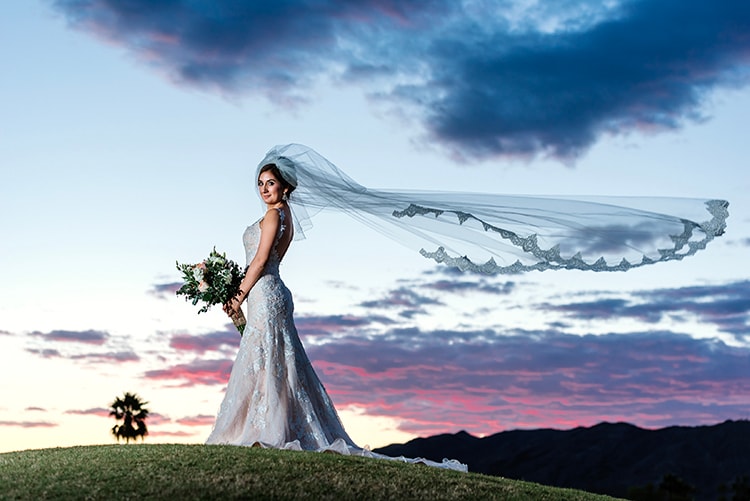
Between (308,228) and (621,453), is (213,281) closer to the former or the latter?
(308,228)

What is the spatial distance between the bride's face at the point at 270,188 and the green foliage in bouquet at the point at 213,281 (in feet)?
4.52

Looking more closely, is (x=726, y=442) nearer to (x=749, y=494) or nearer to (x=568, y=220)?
(x=749, y=494)

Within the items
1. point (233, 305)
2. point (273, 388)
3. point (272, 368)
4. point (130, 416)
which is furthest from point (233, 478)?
point (130, 416)

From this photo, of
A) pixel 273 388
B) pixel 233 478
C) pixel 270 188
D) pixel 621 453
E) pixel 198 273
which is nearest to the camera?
pixel 233 478

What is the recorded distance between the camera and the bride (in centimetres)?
1555

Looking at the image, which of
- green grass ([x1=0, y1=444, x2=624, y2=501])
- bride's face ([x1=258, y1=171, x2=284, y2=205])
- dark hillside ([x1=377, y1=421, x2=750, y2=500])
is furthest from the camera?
dark hillside ([x1=377, y1=421, x2=750, y2=500])

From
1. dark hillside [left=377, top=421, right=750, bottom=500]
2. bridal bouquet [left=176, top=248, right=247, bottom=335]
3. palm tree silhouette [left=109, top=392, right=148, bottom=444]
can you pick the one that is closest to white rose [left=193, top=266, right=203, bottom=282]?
bridal bouquet [left=176, top=248, right=247, bottom=335]

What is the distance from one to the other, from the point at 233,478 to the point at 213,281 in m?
3.85

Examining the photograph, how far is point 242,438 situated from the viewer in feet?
50.5

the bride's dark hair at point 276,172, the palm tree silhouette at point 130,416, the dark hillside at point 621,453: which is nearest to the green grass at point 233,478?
the bride's dark hair at point 276,172

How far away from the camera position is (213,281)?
1609 centimetres

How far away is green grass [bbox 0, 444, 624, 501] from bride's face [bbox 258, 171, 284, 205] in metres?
4.38

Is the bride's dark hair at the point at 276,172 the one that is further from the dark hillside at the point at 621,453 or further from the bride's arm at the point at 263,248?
the dark hillside at the point at 621,453

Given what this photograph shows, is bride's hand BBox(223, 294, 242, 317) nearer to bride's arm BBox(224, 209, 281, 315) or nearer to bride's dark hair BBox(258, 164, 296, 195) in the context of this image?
bride's arm BBox(224, 209, 281, 315)
